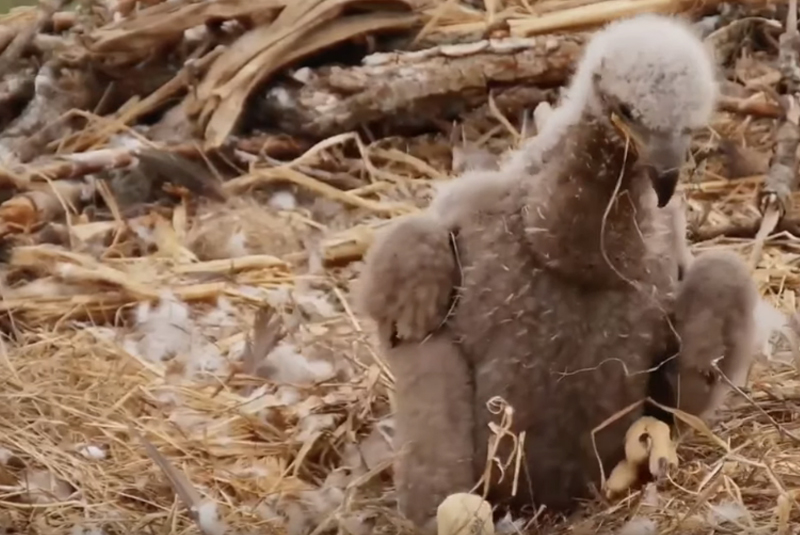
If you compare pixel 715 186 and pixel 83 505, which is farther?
pixel 715 186

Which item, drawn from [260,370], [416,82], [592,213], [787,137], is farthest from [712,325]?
[416,82]

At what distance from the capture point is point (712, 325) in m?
1.33

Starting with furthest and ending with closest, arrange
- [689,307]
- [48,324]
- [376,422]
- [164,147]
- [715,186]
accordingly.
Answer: [164,147], [715,186], [48,324], [376,422], [689,307]

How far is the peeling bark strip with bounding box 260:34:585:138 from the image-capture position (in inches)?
97.0

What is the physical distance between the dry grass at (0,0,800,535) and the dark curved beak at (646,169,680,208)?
12.6 inches

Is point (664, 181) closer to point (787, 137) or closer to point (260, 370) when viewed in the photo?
point (260, 370)

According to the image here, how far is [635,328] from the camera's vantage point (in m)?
1.35

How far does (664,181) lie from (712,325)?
208mm

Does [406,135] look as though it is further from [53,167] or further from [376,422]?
[376,422]

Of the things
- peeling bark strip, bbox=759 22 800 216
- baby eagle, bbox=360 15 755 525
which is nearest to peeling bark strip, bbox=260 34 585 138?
peeling bark strip, bbox=759 22 800 216

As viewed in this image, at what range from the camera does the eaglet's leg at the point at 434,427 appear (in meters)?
1.34

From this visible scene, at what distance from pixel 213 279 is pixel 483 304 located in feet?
2.94

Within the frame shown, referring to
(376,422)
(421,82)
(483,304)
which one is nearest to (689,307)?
(483,304)

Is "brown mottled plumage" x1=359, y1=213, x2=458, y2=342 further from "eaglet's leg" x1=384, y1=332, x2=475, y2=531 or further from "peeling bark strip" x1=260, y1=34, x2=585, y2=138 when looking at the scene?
"peeling bark strip" x1=260, y1=34, x2=585, y2=138
